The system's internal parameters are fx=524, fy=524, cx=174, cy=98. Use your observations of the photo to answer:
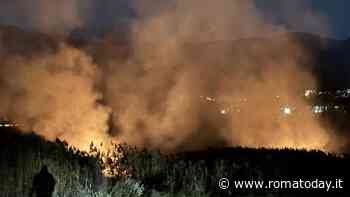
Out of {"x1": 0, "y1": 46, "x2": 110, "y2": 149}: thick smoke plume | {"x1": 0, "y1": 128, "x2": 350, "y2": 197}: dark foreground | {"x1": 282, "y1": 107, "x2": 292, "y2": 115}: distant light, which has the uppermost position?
{"x1": 282, "y1": 107, "x2": 292, "y2": 115}: distant light

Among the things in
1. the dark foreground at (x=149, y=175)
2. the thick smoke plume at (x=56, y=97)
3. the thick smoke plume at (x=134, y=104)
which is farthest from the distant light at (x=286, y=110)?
the dark foreground at (x=149, y=175)

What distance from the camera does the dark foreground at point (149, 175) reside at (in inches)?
363

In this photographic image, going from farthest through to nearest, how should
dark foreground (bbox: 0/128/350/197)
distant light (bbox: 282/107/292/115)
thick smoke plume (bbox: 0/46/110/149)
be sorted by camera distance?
distant light (bbox: 282/107/292/115) < thick smoke plume (bbox: 0/46/110/149) < dark foreground (bbox: 0/128/350/197)

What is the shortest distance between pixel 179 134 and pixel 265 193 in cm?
1749

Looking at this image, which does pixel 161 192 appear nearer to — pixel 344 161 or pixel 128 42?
pixel 344 161

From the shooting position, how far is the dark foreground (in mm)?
9214

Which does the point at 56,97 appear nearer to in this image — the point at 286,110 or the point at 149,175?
the point at 149,175

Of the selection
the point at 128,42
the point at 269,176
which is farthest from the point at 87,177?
the point at 128,42

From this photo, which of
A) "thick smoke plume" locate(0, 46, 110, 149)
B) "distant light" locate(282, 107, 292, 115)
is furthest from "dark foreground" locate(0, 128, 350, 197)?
"distant light" locate(282, 107, 292, 115)

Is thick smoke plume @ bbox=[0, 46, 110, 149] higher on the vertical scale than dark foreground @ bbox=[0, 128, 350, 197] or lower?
higher

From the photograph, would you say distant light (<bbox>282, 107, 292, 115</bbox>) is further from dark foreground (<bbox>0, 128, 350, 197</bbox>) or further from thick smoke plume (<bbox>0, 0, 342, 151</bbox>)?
dark foreground (<bbox>0, 128, 350, 197</bbox>)

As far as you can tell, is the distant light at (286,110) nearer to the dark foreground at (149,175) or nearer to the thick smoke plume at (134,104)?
the thick smoke plume at (134,104)

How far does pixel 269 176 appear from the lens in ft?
42.0

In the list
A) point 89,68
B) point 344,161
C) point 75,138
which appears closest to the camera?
point 344,161
